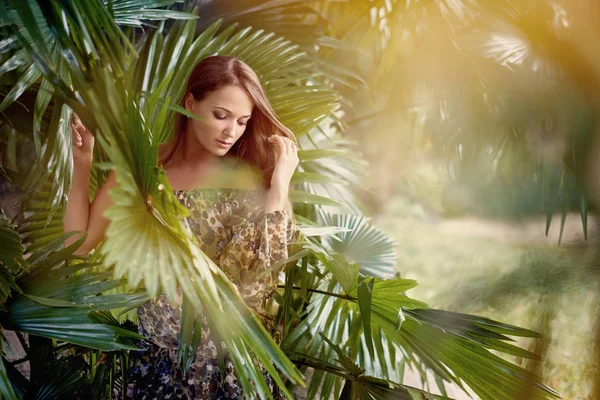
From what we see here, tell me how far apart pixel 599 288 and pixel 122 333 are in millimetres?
677

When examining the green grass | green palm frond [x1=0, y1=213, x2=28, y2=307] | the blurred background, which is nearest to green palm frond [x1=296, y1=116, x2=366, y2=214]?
the blurred background

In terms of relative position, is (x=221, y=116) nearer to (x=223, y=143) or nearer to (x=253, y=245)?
(x=223, y=143)

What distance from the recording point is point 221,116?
0.72 metres

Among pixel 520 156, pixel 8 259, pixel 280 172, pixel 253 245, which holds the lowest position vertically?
pixel 8 259

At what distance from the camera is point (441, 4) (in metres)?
1.15

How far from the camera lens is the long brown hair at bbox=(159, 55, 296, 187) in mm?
736

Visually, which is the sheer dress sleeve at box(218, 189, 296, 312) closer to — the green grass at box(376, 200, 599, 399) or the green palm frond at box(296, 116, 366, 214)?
the green grass at box(376, 200, 599, 399)

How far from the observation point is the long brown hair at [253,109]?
74 cm

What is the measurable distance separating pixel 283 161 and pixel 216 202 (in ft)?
0.36

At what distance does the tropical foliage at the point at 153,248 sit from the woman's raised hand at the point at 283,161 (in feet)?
0.35

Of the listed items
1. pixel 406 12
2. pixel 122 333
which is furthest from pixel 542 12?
pixel 122 333

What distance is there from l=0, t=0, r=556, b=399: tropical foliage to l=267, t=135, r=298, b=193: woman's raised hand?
107 mm

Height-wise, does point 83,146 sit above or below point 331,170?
below

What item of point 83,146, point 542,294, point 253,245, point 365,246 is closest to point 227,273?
point 253,245
